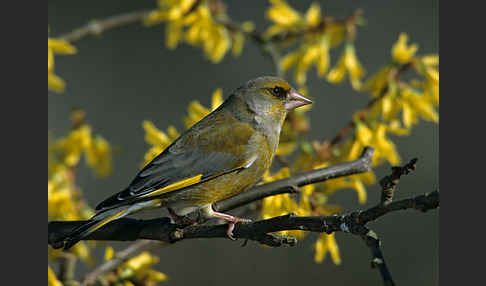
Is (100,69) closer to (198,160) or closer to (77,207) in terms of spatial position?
(77,207)

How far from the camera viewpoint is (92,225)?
1.84 meters

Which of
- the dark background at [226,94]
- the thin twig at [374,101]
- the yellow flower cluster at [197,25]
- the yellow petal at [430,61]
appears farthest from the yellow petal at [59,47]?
the dark background at [226,94]

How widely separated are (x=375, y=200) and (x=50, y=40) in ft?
9.33

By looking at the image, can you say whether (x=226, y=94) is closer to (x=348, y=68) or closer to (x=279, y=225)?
(x=348, y=68)

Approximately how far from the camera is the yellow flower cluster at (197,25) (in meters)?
2.99

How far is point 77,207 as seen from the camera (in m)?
2.77

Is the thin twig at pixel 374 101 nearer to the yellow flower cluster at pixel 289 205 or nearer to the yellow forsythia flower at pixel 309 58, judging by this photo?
the yellow flower cluster at pixel 289 205

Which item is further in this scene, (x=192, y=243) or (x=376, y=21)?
(x=376, y=21)

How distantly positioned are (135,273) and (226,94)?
279 cm

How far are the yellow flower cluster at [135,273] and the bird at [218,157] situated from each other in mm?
279

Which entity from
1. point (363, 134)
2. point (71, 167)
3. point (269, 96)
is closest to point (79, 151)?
point (71, 167)

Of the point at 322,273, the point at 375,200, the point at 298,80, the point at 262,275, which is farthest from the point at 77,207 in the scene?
the point at 375,200

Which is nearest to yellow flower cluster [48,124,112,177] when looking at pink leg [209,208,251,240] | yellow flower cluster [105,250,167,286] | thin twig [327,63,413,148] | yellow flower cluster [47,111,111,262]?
yellow flower cluster [47,111,111,262]

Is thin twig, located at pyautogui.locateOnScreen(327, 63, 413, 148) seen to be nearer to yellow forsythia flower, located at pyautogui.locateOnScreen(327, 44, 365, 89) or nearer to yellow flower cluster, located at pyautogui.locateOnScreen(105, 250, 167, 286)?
yellow forsythia flower, located at pyautogui.locateOnScreen(327, 44, 365, 89)
